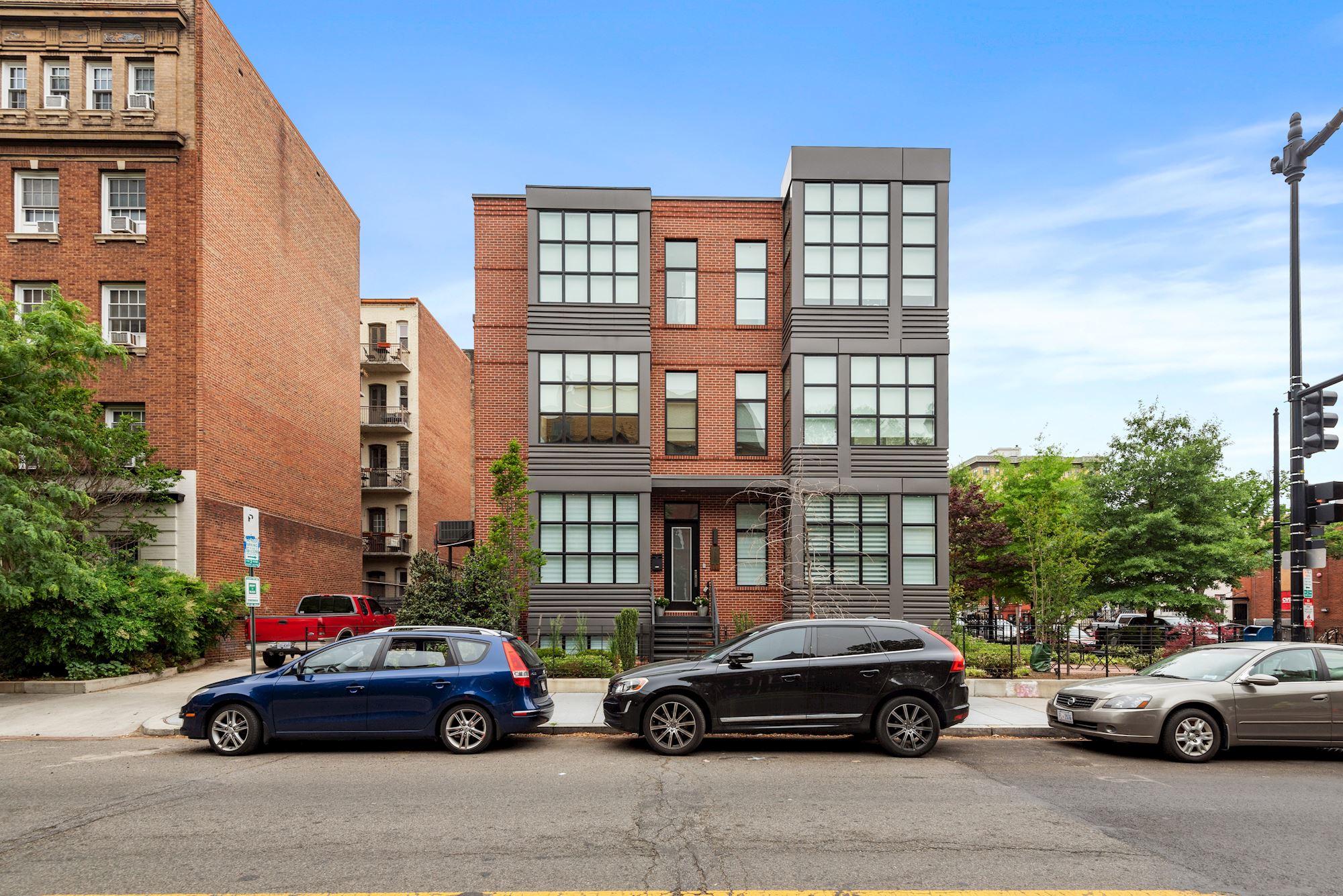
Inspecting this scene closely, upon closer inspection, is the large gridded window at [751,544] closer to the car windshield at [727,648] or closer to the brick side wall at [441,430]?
the car windshield at [727,648]

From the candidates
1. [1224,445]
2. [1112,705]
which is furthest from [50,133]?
[1224,445]

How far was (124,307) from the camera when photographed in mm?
22438

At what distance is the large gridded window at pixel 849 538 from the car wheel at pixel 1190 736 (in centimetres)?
1070

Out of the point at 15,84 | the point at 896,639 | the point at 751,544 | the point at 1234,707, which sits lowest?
the point at 1234,707

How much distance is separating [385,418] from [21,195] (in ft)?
65.8

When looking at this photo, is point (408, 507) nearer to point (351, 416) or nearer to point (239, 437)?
point (351, 416)

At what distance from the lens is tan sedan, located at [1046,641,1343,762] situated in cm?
1065

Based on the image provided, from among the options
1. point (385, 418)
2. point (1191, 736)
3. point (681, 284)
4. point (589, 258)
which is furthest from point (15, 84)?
point (1191, 736)

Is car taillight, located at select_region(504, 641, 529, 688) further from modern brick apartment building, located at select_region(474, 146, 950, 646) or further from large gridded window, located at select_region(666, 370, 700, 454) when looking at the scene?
large gridded window, located at select_region(666, 370, 700, 454)

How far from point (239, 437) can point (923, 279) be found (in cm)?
1858

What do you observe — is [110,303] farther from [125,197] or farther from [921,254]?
[921,254]

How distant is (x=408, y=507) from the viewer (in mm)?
41562

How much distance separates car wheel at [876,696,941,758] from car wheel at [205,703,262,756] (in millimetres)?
7465

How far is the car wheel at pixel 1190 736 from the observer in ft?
34.8
